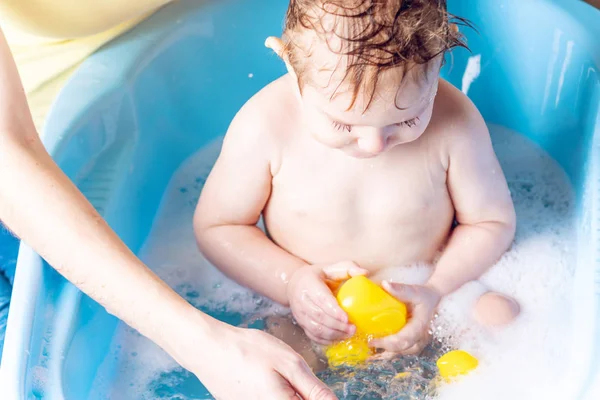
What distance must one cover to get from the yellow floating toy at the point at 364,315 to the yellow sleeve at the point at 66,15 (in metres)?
0.64

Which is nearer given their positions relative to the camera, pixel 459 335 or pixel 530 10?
pixel 459 335

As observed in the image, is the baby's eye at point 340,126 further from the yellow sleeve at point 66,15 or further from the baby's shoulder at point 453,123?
the yellow sleeve at point 66,15

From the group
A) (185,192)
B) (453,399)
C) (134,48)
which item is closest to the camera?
(453,399)

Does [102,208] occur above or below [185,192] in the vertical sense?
above

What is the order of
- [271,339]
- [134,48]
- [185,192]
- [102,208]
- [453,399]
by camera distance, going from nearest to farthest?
[271,339] < [453,399] < [102,208] < [134,48] < [185,192]

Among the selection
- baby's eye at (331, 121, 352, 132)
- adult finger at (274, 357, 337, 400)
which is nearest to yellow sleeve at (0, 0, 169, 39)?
baby's eye at (331, 121, 352, 132)

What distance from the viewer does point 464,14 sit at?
1.65m

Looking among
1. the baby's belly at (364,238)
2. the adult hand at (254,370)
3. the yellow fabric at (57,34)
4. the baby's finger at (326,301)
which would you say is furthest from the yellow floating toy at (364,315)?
the yellow fabric at (57,34)

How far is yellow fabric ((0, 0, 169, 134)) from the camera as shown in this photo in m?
1.35

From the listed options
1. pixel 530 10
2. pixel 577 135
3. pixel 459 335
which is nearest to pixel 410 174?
pixel 459 335

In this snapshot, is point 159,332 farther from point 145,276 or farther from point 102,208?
point 102,208

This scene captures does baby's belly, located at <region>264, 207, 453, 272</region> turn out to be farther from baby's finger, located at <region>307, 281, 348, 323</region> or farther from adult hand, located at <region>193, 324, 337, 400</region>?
adult hand, located at <region>193, 324, 337, 400</region>

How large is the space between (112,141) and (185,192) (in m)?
0.23

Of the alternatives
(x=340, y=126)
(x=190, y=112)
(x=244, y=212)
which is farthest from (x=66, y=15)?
(x=340, y=126)
